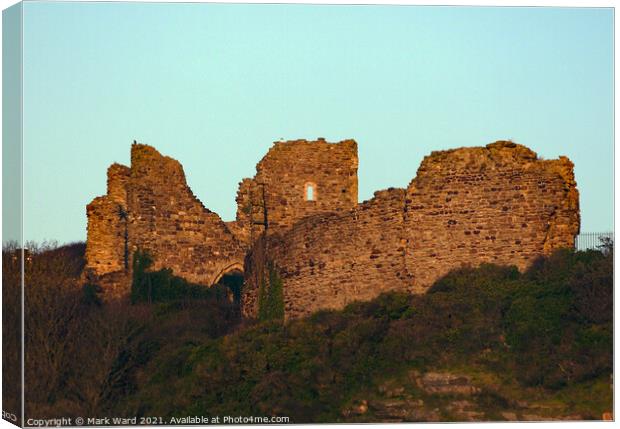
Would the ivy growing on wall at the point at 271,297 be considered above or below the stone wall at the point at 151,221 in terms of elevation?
below

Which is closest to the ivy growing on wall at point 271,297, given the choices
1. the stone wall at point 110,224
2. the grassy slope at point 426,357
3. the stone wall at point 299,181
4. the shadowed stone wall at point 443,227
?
the shadowed stone wall at point 443,227

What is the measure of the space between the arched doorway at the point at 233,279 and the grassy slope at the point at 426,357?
985 centimetres

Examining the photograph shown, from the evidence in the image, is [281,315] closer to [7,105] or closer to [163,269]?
[163,269]

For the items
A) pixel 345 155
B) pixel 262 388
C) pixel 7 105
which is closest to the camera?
pixel 7 105

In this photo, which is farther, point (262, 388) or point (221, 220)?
point (221, 220)

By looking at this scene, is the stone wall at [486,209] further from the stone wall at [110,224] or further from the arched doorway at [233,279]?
the stone wall at [110,224]

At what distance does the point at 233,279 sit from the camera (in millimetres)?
→ 51969

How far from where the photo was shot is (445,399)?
36.1 metres

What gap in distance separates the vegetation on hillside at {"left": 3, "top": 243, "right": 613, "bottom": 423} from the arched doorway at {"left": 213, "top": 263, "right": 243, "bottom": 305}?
28.2ft

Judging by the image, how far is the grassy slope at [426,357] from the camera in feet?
118

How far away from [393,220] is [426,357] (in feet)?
14.8

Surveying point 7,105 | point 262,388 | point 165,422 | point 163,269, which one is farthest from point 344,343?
point 163,269

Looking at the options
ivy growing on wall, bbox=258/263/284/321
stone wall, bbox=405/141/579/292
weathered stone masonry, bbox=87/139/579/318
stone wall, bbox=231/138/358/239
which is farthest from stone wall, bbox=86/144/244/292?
stone wall, bbox=405/141/579/292

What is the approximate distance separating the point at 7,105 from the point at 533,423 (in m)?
10.7
